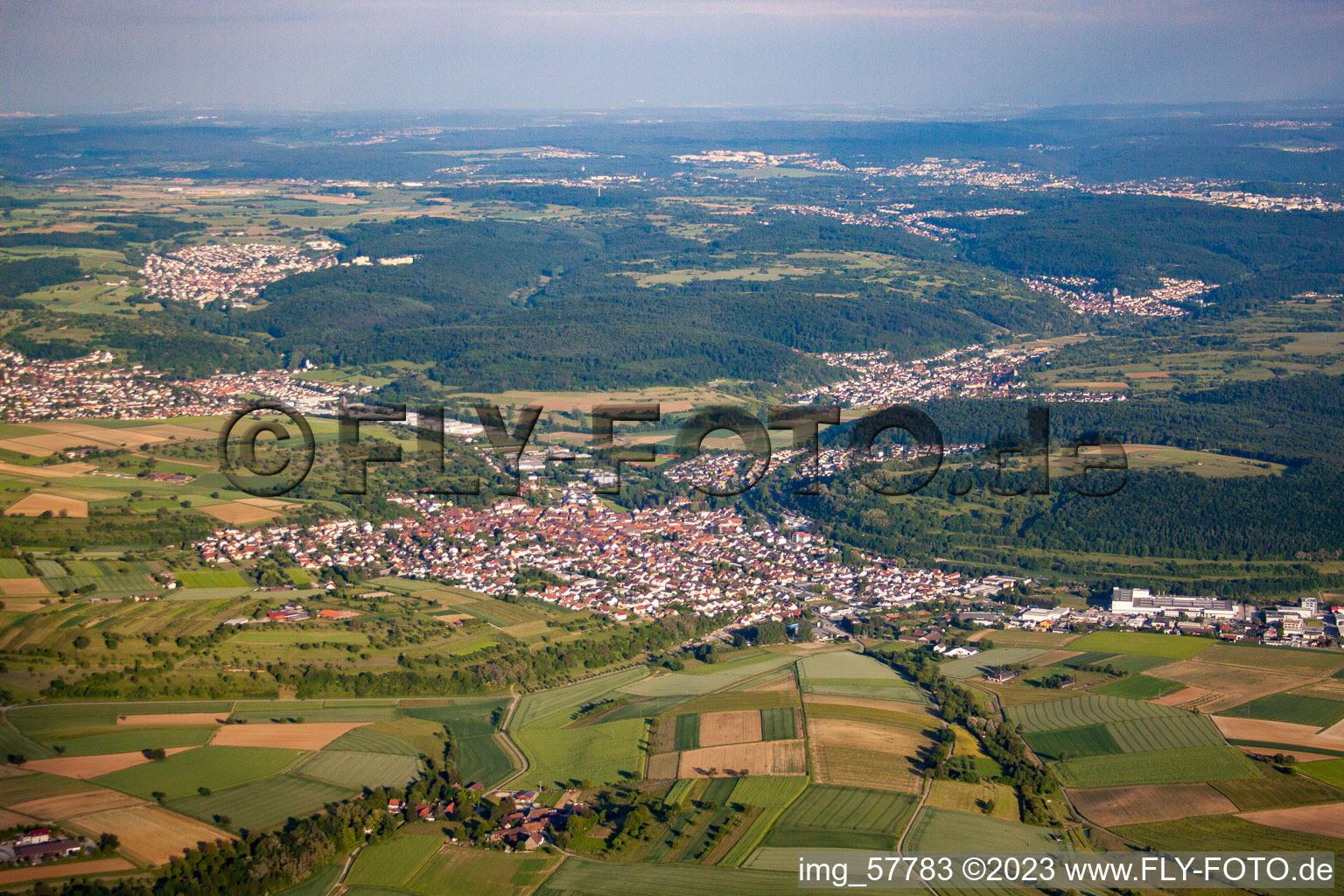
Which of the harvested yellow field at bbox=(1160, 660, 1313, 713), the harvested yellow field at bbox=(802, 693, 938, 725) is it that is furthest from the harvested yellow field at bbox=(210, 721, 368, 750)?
the harvested yellow field at bbox=(1160, 660, 1313, 713)

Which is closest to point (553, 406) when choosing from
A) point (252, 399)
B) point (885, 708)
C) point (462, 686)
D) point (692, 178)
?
point (252, 399)

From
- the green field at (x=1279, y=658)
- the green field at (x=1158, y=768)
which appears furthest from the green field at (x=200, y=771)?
the green field at (x=1279, y=658)

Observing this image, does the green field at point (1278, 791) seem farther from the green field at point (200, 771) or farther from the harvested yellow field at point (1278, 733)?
the green field at point (200, 771)

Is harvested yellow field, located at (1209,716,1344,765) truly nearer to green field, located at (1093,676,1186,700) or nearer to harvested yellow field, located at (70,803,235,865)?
green field, located at (1093,676,1186,700)

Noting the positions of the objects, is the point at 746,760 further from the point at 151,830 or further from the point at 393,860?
the point at 151,830

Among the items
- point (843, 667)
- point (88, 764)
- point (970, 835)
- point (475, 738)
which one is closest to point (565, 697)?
point (475, 738)
